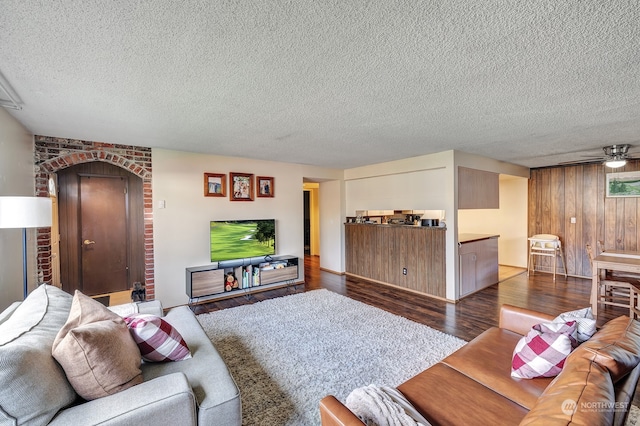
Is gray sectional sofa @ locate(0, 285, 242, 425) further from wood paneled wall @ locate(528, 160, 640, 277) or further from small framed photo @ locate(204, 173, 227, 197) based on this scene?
wood paneled wall @ locate(528, 160, 640, 277)

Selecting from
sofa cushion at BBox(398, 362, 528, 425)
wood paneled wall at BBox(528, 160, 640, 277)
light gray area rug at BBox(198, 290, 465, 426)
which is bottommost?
light gray area rug at BBox(198, 290, 465, 426)

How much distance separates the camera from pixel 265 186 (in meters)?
5.06

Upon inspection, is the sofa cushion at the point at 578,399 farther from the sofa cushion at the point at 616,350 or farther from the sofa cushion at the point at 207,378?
the sofa cushion at the point at 207,378

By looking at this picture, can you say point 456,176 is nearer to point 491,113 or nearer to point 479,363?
point 491,113

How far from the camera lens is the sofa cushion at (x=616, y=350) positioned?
1086 millimetres

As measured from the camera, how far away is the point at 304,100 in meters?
2.28

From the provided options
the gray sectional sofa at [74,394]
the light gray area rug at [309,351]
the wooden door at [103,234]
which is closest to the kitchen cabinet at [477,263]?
the light gray area rug at [309,351]

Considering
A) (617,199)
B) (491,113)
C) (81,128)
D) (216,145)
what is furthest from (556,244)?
(81,128)

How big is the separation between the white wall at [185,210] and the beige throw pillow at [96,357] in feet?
9.06

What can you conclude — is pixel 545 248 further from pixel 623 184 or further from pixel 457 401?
pixel 457 401

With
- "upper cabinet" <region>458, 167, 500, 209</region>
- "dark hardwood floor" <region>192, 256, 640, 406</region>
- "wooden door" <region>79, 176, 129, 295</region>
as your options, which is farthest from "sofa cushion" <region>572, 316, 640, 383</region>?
"wooden door" <region>79, 176, 129, 295</region>

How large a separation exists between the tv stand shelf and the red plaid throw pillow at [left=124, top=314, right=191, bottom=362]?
2.42 m

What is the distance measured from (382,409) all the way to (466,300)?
148 inches

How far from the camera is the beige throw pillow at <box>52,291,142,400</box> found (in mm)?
1267
